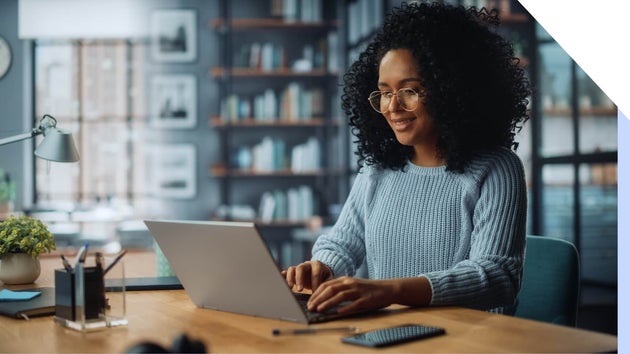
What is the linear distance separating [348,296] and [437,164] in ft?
2.12

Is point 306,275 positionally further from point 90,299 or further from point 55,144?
point 55,144

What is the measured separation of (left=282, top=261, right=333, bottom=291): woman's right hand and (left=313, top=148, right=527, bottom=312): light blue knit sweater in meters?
0.14

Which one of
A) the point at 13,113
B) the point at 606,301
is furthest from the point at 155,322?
the point at 13,113

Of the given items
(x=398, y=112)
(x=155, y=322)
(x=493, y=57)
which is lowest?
(x=155, y=322)

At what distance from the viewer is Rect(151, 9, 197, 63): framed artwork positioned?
699 cm

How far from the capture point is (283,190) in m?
6.99

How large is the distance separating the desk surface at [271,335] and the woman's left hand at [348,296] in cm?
2

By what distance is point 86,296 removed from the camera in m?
1.30

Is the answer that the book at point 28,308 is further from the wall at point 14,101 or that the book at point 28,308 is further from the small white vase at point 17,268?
the wall at point 14,101

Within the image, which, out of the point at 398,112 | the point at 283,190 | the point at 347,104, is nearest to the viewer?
the point at 398,112

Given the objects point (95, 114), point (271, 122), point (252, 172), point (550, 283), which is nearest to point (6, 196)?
point (95, 114)

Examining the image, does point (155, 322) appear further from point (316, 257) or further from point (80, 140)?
point (80, 140)

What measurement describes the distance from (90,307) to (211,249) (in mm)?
228

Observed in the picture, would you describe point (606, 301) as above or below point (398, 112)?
below
